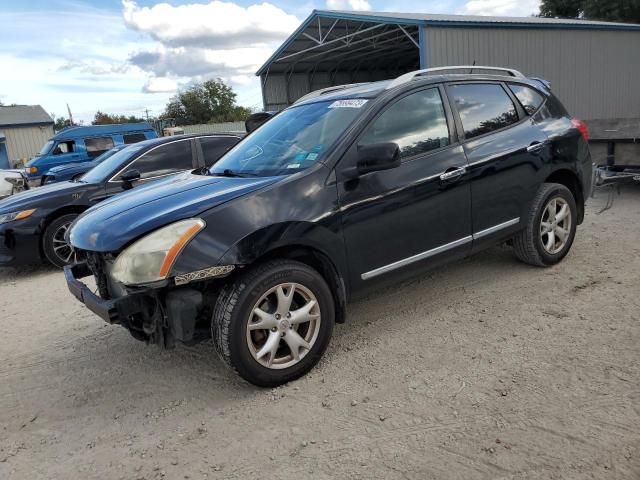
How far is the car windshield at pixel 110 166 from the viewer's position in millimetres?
6730

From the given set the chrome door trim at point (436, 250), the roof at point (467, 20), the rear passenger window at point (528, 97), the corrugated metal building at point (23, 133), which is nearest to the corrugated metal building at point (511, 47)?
the roof at point (467, 20)

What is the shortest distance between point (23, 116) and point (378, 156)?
4490 centimetres

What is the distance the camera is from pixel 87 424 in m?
2.89

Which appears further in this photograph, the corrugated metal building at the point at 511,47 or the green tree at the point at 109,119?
the green tree at the point at 109,119

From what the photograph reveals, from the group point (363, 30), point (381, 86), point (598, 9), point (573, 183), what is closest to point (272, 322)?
point (381, 86)

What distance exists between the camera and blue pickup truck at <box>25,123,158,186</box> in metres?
15.0

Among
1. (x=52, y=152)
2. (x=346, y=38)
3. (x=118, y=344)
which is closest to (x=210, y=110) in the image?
(x=346, y=38)

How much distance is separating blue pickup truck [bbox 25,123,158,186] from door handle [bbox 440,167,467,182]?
13.6m

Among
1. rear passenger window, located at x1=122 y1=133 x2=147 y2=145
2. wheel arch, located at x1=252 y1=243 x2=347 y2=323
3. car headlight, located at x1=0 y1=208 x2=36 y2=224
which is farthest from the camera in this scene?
rear passenger window, located at x1=122 y1=133 x2=147 y2=145

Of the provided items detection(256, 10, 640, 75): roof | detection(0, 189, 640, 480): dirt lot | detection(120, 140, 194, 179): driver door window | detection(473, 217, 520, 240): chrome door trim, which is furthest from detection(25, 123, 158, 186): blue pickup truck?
detection(473, 217, 520, 240): chrome door trim

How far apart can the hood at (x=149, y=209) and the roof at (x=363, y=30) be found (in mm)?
12677

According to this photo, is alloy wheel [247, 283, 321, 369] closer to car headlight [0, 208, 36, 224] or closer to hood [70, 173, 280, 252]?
hood [70, 173, 280, 252]

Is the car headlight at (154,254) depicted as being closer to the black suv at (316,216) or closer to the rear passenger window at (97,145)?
the black suv at (316,216)

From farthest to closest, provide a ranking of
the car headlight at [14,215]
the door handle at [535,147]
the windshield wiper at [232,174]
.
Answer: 1. the car headlight at [14,215]
2. the door handle at [535,147]
3. the windshield wiper at [232,174]
